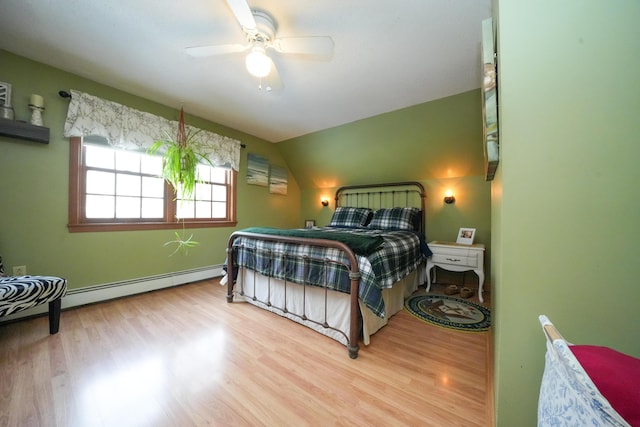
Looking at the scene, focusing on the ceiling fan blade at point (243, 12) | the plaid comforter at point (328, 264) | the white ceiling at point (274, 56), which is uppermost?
the white ceiling at point (274, 56)

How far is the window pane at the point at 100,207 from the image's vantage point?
238cm

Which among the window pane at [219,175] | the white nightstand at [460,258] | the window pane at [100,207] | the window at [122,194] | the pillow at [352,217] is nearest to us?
the window at [122,194]

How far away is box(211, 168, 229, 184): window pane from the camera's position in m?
3.43

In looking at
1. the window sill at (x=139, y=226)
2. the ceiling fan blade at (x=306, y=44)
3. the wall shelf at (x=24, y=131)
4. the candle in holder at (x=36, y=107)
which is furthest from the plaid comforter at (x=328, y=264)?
the candle in holder at (x=36, y=107)

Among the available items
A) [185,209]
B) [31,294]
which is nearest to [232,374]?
[31,294]

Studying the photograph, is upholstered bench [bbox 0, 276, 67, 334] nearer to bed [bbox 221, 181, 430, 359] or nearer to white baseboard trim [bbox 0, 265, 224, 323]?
white baseboard trim [bbox 0, 265, 224, 323]

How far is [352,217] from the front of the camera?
3609 mm

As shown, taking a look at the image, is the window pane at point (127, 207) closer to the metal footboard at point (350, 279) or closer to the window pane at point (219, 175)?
the window pane at point (219, 175)

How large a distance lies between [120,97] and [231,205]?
1.82 metres

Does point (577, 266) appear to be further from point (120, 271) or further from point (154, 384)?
point (120, 271)

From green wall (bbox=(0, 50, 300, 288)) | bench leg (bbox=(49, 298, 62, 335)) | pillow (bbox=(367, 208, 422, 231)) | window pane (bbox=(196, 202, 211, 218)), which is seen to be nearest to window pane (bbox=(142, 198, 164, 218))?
green wall (bbox=(0, 50, 300, 288))

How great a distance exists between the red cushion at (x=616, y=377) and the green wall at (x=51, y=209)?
3554 mm

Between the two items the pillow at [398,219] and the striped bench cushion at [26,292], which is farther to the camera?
the pillow at [398,219]

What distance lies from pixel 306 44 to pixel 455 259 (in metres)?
2.72
